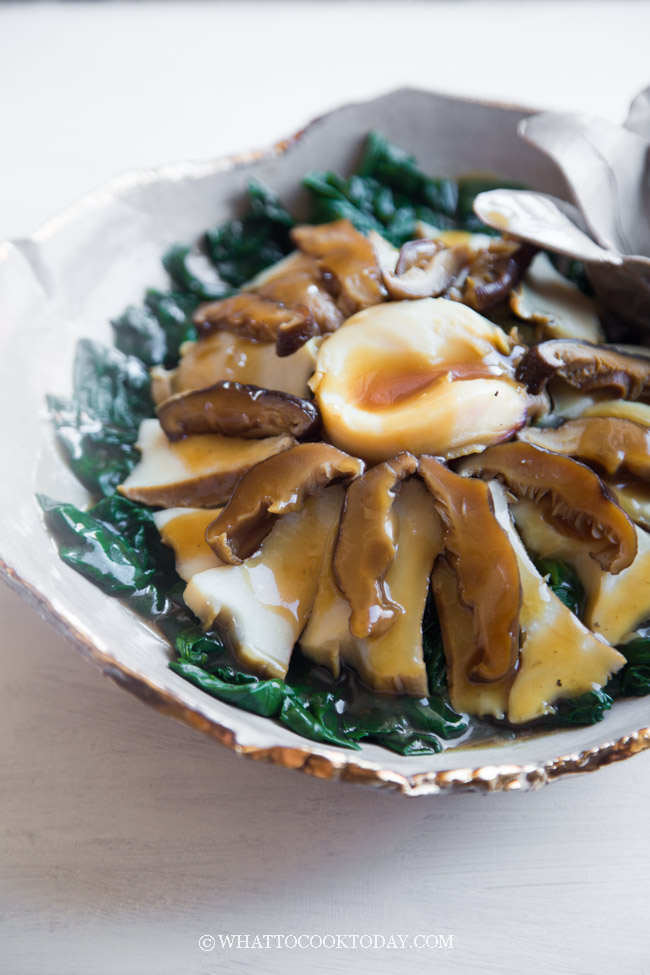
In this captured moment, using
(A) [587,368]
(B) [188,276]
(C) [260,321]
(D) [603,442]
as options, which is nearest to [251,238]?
(B) [188,276]

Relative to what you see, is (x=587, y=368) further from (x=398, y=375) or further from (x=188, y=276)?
(x=188, y=276)

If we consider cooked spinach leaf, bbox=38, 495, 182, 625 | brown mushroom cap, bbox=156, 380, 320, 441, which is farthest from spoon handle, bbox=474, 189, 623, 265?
cooked spinach leaf, bbox=38, 495, 182, 625

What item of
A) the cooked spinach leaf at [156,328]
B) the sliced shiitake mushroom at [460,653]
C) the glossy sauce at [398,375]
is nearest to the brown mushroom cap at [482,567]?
the sliced shiitake mushroom at [460,653]

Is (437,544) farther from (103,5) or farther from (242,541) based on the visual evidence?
(103,5)

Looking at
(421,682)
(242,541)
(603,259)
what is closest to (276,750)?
(421,682)

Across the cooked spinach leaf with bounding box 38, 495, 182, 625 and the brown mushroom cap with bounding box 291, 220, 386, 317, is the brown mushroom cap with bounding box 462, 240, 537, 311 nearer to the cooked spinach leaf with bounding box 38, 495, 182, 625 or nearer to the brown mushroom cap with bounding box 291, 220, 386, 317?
the brown mushroom cap with bounding box 291, 220, 386, 317

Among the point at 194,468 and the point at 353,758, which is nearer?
the point at 353,758
